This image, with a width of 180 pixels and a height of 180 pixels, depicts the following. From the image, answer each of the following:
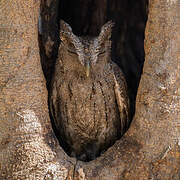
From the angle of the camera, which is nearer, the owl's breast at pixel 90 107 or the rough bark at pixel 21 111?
the rough bark at pixel 21 111

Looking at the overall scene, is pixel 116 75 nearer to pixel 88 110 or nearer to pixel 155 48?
pixel 88 110

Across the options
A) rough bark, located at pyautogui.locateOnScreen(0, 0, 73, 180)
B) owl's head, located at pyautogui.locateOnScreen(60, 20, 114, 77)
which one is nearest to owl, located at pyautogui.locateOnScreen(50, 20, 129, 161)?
owl's head, located at pyautogui.locateOnScreen(60, 20, 114, 77)

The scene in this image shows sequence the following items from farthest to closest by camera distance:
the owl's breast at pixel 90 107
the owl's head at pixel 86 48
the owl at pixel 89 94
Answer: the owl's breast at pixel 90 107
the owl at pixel 89 94
the owl's head at pixel 86 48

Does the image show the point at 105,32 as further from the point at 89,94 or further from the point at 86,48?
the point at 89,94

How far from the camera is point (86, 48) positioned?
2568 mm

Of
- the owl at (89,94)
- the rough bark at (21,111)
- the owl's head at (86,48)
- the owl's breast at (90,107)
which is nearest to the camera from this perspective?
the rough bark at (21,111)

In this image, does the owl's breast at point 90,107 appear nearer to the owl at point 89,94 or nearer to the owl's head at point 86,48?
the owl at point 89,94

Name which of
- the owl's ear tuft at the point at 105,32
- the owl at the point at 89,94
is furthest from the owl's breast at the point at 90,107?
the owl's ear tuft at the point at 105,32

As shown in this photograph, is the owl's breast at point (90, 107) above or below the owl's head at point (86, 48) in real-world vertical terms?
below

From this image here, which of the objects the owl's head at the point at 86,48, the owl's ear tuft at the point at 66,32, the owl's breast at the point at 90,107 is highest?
the owl's ear tuft at the point at 66,32

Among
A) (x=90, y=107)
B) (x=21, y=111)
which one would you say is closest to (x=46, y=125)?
(x=21, y=111)

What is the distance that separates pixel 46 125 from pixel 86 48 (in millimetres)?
661

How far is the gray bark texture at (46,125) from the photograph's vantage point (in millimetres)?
2361

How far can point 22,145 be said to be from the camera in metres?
2.35
